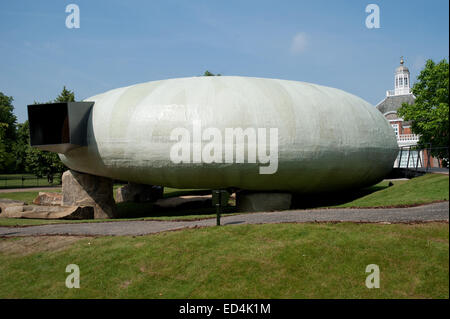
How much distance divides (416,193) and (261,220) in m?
7.30

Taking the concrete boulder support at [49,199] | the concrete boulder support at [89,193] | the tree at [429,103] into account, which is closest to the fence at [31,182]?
the concrete boulder support at [49,199]

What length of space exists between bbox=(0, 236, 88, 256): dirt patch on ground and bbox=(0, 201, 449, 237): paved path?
28.9 inches

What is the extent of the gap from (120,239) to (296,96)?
11.0 meters

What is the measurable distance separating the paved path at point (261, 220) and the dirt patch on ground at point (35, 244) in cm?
73

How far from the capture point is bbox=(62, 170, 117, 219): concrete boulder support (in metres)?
20.2

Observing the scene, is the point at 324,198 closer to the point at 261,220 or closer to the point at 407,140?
the point at 261,220

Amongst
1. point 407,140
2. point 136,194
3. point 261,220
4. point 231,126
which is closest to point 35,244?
point 261,220

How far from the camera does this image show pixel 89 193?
20.4m

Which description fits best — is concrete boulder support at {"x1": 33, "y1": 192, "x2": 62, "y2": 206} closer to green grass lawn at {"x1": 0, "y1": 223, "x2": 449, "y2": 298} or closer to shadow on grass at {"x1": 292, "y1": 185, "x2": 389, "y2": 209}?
green grass lawn at {"x1": 0, "y1": 223, "x2": 449, "y2": 298}

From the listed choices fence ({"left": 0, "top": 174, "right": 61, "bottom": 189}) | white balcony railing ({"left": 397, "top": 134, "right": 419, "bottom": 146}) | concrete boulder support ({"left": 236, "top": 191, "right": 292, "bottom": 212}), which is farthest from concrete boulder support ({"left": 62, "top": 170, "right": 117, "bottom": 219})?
white balcony railing ({"left": 397, "top": 134, "right": 419, "bottom": 146})

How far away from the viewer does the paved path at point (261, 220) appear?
35.7ft

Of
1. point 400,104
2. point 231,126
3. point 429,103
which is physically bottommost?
point 231,126

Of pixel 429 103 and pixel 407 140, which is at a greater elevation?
pixel 429 103

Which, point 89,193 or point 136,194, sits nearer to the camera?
point 89,193
